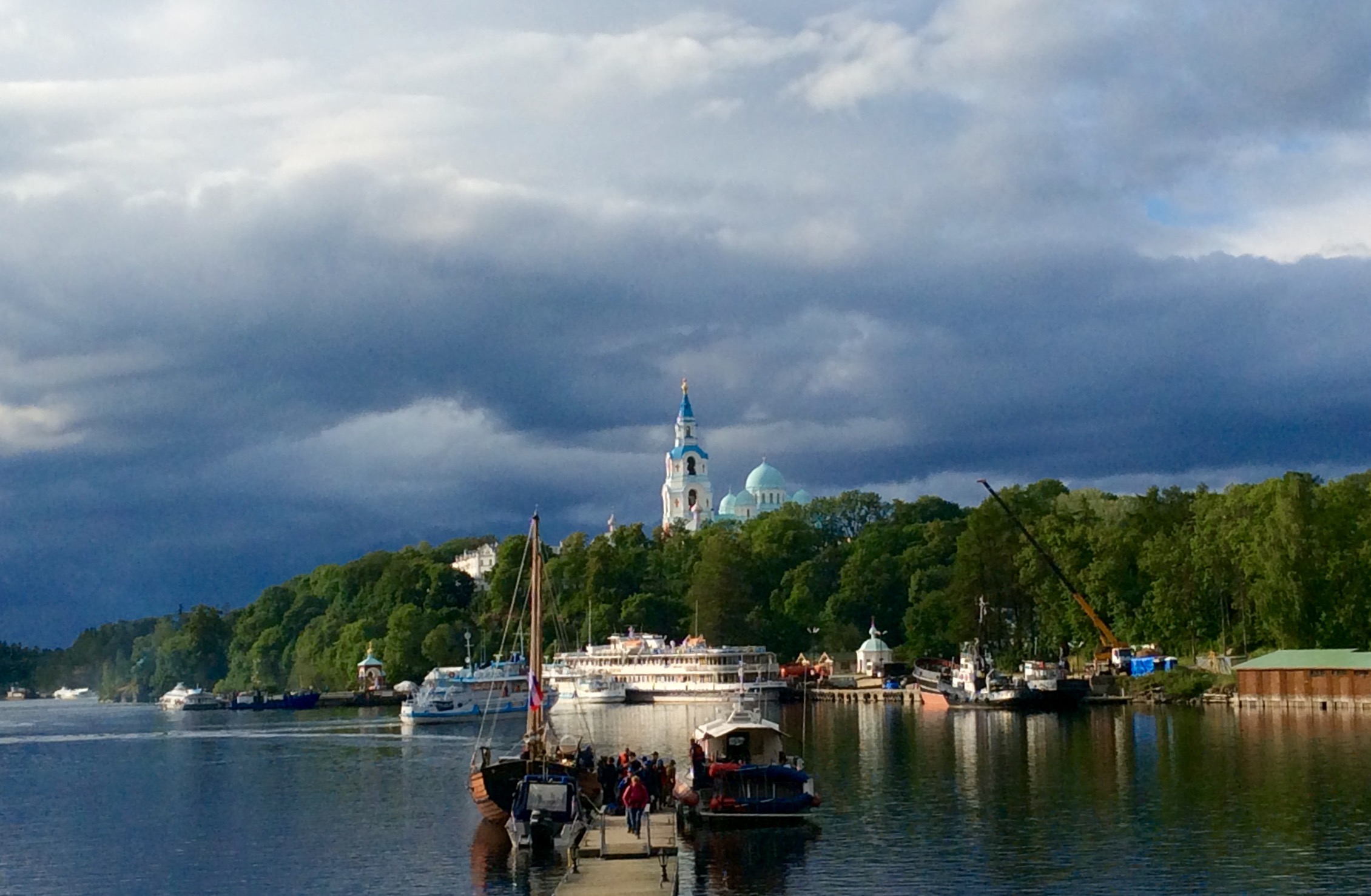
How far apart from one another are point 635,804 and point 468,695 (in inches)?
4324

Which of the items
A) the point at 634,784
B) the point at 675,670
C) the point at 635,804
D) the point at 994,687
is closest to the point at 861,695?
the point at 675,670

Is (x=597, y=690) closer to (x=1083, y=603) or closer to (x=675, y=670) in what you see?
(x=675, y=670)

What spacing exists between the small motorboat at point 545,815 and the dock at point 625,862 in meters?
1.11

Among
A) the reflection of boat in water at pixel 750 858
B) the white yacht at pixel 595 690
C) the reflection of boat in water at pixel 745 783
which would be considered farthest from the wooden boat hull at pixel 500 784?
the white yacht at pixel 595 690

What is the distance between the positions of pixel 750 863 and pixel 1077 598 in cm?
10571

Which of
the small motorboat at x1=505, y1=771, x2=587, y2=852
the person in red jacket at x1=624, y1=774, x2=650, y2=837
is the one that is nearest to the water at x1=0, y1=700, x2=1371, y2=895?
the small motorboat at x1=505, y1=771, x2=587, y2=852

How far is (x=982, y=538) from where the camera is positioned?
16838 cm

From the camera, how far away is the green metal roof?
119762mm

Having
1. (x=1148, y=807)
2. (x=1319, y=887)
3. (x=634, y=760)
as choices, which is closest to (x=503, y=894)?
(x=634, y=760)

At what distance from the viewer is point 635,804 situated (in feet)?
178

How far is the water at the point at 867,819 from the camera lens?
51469 millimetres

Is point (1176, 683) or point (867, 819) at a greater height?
point (1176, 683)

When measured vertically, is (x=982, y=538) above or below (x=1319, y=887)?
above

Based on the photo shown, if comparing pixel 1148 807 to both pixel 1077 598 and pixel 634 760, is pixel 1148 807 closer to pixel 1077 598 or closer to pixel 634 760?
pixel 634 760
